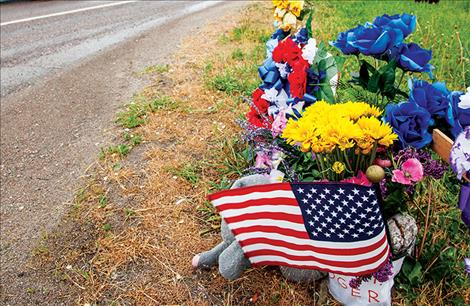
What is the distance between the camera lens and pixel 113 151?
336 cm

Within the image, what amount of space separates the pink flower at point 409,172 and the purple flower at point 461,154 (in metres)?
0.12

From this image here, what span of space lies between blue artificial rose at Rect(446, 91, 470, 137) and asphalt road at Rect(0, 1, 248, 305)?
2.01 metres

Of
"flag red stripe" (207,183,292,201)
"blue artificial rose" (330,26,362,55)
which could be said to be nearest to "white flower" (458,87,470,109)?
"blue artificial rose" (330,26,362,55)

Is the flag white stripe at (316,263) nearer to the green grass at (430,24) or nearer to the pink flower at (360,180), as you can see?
the pink flower at (360,180)

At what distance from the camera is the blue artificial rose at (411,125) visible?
1765 mm

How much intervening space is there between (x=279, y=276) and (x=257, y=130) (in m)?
0.87

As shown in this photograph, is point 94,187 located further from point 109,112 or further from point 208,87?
point 208,87

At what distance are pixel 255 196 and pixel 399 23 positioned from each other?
3.16ft

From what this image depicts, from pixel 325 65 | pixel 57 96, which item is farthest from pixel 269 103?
pixel 57 96

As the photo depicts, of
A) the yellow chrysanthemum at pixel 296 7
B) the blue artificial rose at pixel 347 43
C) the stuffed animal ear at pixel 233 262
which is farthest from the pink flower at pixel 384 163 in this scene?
the yellow chrysanthemum at pixel 296 7

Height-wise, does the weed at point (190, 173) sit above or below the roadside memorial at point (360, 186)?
below

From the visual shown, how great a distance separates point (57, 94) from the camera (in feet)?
15.1

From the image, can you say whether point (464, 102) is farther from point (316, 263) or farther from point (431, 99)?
point (316, 263)

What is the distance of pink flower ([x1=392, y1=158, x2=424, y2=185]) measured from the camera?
168 centimetres
